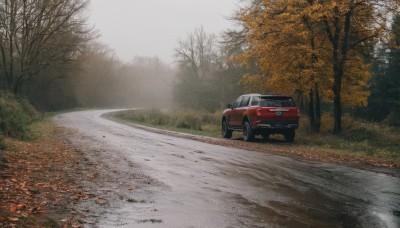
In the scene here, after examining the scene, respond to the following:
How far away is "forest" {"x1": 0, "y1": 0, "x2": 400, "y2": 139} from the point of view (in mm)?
18898

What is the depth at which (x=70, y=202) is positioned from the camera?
6.32 m

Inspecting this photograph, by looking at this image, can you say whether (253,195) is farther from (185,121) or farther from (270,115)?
(185,121)

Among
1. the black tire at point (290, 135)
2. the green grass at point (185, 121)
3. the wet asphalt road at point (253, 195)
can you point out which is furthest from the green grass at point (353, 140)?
the wet asphalt road at point (253, 195)

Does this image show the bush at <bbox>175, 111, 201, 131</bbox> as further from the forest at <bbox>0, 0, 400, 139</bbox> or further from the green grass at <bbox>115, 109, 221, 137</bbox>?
the forest at <bbox>0, 0, 400, 139</bbox>

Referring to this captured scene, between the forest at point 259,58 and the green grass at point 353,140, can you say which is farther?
the forest at point 259,58

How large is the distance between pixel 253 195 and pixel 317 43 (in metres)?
15.6

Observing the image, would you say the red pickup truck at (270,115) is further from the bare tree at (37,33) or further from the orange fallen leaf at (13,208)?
the bare tree at (37,33)

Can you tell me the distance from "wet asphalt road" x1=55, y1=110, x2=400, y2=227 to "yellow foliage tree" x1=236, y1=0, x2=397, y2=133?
8.80m

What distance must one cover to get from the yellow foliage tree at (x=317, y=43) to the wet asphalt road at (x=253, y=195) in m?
8.80

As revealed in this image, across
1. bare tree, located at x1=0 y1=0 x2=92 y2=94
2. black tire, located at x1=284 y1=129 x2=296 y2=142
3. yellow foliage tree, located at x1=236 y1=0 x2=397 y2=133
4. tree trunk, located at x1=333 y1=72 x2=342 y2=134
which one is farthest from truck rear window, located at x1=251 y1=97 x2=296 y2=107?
bare tree, located at x1=0 y1=0 x2=92 y2=94

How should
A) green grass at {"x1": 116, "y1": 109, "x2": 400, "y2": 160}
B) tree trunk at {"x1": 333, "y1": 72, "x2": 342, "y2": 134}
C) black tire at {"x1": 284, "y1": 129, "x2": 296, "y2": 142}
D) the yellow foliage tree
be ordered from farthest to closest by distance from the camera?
tree trunk at {"x1": 333, "y1": 72, "x2": 342, "y2": 134}, the yellow foliage tree, black tire at {"x1": 284, "y1": 129, "x2": 296, "y2": 142}, green grass at {"x1": 116, "y1": 109, "x2": 400, "y2": 160}

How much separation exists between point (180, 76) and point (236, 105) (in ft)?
125

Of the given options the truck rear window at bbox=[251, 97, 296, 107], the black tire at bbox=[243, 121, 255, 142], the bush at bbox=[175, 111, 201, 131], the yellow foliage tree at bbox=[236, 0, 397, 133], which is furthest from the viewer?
the bush at bbox=[175, 111, 201, 131]

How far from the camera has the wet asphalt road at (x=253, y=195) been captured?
561cm
